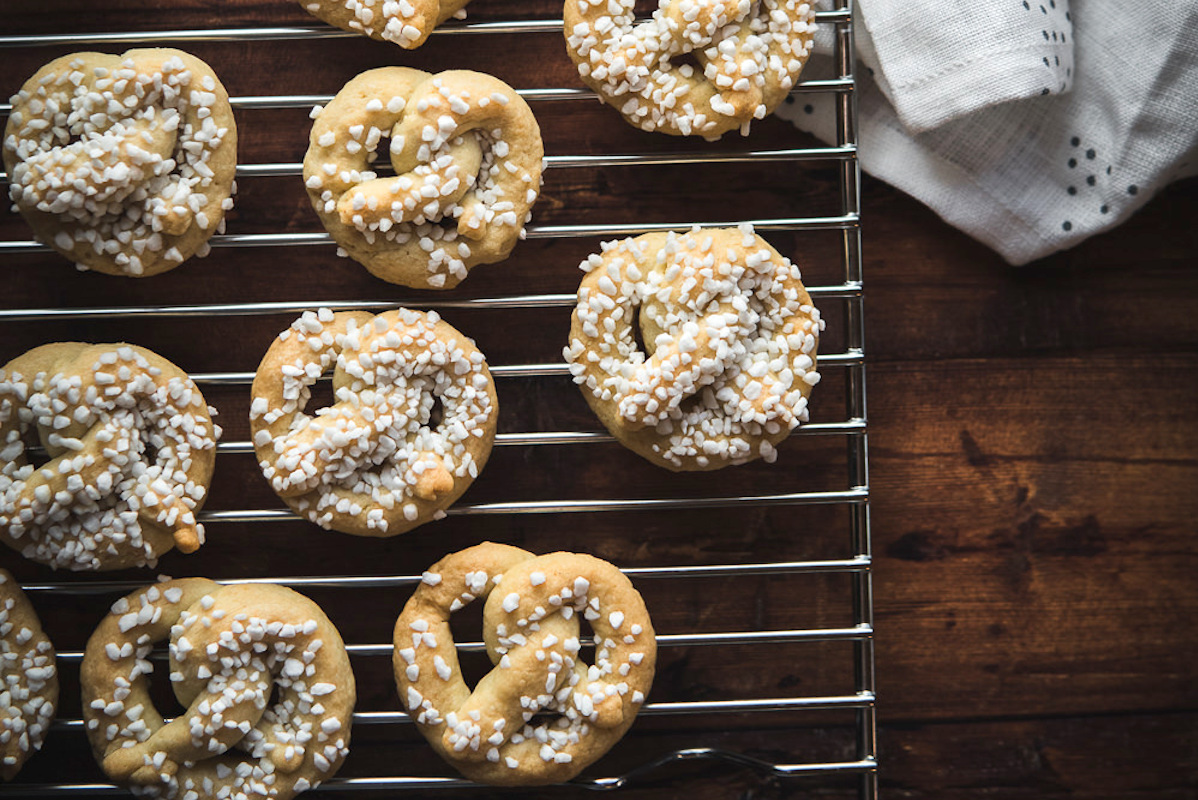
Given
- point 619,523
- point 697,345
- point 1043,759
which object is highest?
point 697,345

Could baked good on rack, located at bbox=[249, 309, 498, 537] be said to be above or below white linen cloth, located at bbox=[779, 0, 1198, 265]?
below

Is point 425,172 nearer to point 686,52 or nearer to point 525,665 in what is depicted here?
point 686,52

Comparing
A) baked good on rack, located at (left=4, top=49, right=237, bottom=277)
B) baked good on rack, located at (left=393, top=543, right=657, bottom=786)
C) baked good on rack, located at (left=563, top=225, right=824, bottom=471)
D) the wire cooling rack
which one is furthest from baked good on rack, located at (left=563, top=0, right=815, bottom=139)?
baked good on rack, located at (left=393, top=543, right=657, bottom=786)

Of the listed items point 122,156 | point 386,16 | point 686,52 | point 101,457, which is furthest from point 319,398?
point 686,52

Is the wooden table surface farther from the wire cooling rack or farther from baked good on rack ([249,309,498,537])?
baked good on rack ([249,309,498,537])

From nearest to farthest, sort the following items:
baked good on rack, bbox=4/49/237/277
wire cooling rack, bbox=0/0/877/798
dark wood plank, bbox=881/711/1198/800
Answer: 1. baked good on rack, bbox=4/49/237/277
2. wire cooling rack, bbox=0/0/877/798
3. dark wood plank, bbox=881/711/1198/800

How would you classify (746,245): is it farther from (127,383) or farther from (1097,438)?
(127,383)
